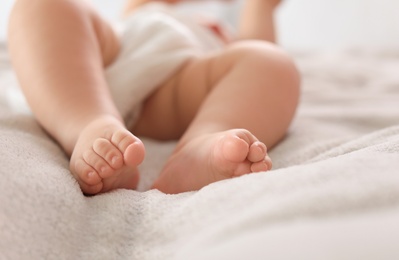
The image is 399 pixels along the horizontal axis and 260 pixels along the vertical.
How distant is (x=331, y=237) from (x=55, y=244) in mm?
204

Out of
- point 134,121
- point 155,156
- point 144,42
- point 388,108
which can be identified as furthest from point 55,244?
point 388,108

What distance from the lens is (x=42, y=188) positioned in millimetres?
456

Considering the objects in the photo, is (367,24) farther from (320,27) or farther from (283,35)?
(283,35)

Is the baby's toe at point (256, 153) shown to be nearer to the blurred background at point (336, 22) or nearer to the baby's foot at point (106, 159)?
the baby's foot at point (106, 159)

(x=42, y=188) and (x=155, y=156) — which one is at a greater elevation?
(x=42, y=188)

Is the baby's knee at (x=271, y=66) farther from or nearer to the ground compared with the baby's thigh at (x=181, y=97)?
farther from the ground

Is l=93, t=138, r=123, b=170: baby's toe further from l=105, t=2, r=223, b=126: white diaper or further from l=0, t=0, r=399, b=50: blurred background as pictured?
l=0, t=0, r=399, b=50: blurred background

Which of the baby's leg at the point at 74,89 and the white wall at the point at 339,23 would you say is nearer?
the baby's leg at the point at 74,89

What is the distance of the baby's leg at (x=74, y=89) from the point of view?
21.1 inches

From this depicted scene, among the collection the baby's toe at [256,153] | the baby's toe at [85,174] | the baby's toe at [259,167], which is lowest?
the baby's toe at [85,174]

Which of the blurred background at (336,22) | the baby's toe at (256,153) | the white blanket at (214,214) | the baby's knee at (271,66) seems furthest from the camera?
the blurred background at (336,22)

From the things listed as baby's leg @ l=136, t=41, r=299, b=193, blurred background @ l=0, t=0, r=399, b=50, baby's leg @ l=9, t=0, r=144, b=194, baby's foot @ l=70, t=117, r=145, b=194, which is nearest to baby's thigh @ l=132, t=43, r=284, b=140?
baby's leg @ l=136, t=41, r=299, b=193

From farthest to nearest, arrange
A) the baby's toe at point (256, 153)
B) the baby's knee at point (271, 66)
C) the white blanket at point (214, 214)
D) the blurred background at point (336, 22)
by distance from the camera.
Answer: the blurred background at point (336, 22) → the baby's knee at point (271, 66) → the baby's toe at point (256, 153) → the white blanket at point (214, 214)

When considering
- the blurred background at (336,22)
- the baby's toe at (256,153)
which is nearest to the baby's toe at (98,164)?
the baby's toe at (256,153)
